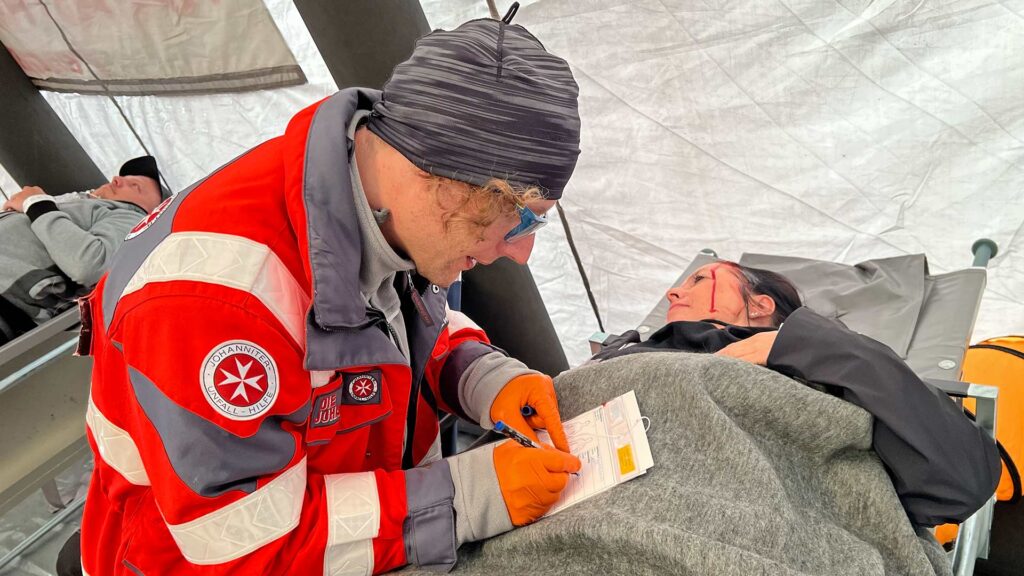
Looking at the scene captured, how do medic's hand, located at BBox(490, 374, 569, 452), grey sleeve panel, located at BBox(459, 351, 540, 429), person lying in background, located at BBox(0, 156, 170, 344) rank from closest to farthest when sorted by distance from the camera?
medic's hand, located at BBox(490, 374, 569, 452)
grey sleeve panel, located at BBox(459, 351, 540, 429)
person lying in background, located at BBox(0, 156, 170, 344)

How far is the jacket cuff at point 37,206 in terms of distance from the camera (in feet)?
8.78

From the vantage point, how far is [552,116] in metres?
0.88

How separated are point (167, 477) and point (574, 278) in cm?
194

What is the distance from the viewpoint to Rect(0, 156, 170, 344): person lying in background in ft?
8.45

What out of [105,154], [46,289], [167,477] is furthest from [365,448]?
[105,154]

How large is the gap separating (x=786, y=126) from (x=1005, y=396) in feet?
3.27

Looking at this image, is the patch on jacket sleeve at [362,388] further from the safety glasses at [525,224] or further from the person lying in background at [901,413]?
the person lying in background at [901,413]

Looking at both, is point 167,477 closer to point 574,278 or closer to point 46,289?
point 574,278

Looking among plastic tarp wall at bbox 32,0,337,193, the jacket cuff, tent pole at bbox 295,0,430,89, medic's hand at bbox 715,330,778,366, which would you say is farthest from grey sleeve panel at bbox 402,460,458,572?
the jacket cuff

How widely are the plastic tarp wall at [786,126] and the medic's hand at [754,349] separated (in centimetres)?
91

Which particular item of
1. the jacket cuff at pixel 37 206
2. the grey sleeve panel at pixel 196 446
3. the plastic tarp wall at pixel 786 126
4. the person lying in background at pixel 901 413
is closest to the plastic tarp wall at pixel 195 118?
the plastic tarp wall at pixel 786 126

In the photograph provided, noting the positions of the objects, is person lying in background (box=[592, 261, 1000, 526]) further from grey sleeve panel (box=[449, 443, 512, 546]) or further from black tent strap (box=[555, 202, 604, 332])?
black tent strap (box=[555, 202, 604, 332])

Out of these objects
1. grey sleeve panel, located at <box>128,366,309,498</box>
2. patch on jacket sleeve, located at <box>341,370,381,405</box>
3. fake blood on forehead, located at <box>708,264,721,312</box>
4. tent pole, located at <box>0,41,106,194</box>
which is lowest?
fake blood on forehead, located at <box>708,264,721,312</box>

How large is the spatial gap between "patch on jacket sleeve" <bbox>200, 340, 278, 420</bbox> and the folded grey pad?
46 centimetres
